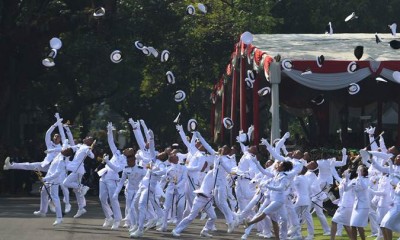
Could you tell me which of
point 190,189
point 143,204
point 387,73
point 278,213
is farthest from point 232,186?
point 387,73

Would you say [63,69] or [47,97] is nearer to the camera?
[63,69]

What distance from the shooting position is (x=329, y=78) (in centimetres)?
3306

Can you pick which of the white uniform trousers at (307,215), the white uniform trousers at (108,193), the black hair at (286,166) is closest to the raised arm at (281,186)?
the black hair at (286,166)

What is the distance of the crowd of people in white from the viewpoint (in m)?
20.4

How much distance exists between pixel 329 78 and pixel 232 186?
7.60 metres

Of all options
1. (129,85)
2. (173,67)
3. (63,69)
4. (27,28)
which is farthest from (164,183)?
(129,85)

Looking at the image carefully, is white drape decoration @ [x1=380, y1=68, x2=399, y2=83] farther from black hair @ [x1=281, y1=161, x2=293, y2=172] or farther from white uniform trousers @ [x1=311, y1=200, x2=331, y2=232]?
black hair @ [x1=281, y1=161, x2=293, y2=172]

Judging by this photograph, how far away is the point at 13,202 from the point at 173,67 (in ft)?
56.3

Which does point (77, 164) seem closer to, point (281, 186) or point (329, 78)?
point (281, 186)

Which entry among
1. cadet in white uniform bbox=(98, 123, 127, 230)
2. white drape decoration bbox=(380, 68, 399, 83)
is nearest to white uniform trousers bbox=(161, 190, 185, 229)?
cadet in white uniform bbox=(98, 123, 127, 230)

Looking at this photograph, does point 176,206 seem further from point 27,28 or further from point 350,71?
point 27,28

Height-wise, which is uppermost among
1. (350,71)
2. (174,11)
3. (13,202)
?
(174,11)

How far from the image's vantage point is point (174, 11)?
46625 mm

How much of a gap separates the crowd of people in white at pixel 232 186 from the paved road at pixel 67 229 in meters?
0.29
